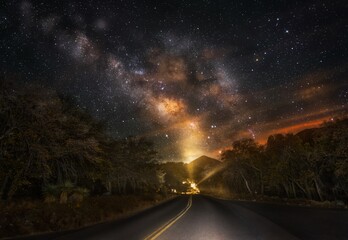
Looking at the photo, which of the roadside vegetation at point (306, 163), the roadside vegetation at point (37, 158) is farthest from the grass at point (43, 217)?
the roadside vegetation at point (306, 163)

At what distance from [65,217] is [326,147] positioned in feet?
90.9

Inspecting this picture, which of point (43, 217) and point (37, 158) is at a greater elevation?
point (37, 158)

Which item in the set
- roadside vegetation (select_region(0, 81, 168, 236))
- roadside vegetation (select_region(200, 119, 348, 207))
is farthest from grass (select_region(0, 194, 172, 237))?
roadside vegetation (select_region(200, 119, 348, 207))

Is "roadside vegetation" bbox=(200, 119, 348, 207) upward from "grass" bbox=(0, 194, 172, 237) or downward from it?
upward

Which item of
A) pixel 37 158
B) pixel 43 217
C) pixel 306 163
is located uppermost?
pixel 306 163

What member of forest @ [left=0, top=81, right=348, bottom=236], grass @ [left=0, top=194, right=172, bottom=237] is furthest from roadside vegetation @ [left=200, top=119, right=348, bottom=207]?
grass @ [left=0, top=194, right=172, bottom=237]

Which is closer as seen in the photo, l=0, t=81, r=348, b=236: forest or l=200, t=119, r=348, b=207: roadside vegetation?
l=0, t=81, r=348, b=236: forest

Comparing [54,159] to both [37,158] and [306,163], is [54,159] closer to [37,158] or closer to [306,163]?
[37,158]

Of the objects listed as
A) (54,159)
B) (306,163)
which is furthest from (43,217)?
(306,163)

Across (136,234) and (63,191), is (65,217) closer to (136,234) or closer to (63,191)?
(63,191)

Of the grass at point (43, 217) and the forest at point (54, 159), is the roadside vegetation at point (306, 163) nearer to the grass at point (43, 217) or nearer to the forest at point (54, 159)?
the forest at point (54, 159)

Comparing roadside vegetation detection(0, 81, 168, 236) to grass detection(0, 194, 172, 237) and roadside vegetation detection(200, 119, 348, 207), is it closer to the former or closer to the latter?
grass detection(0, 194, 172, 237)

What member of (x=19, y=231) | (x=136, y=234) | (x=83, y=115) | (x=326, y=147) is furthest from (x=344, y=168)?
(x=19, y=231)

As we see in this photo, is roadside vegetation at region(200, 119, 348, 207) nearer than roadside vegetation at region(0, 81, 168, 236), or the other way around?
roadside vegetation at region(0, 81, 168, 236)
